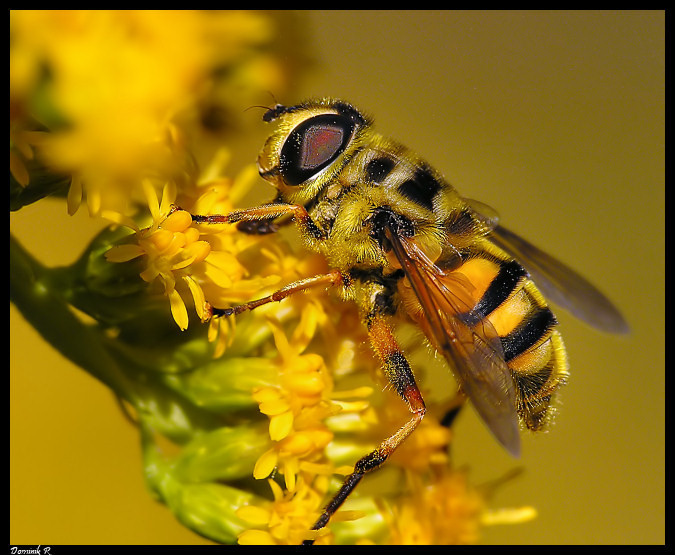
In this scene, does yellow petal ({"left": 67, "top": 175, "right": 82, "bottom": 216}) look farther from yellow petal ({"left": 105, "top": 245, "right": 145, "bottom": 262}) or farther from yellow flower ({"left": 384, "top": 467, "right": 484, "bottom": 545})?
yellow flower ({"left": 384, "top": 467, "right": 484, "bottom": 545})

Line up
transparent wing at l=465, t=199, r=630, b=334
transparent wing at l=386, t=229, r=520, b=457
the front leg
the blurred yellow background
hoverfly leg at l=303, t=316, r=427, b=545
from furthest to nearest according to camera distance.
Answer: the blurred yellow background → transparent wing at l=465, t=199, r=630, b=334 → hoverfly leg at l=303, t=316, r=427, b=545 → the front leg → transparent wing at l=386, t=229, r=520, b=457

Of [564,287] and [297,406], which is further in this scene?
[564,287]

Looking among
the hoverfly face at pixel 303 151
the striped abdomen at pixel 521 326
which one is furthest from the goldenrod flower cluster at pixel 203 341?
the striped abdomen at pixel 521 326

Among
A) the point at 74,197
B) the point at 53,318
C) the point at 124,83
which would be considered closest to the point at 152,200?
the point at 74,197

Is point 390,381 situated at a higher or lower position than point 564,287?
lower

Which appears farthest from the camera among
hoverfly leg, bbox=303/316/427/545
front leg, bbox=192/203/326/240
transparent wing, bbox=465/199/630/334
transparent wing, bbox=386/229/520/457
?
transparent wing, bbox=465/199/630/334

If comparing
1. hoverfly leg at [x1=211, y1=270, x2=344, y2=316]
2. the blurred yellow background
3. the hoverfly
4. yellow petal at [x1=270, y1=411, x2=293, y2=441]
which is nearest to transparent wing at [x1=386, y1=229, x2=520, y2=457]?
the hoverfly

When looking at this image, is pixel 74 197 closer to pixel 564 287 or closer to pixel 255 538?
pixel 255 538
